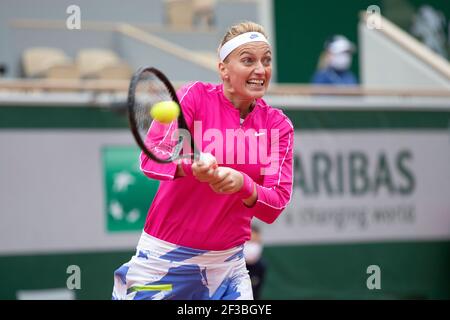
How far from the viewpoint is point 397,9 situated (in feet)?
38.5

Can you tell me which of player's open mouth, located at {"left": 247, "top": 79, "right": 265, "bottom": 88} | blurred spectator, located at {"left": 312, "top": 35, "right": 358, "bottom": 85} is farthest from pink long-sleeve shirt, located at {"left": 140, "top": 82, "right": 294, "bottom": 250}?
blurred spectator, located at {"left": 312, "top": 35, "right": 358, "bottom": 85}

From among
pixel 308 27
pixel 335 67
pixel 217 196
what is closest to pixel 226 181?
pixel 217 196

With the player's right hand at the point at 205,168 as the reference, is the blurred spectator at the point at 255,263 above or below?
below

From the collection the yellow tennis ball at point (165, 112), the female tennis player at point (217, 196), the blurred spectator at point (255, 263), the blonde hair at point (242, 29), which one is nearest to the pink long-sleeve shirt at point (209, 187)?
the female tennis player at point (217, 196)

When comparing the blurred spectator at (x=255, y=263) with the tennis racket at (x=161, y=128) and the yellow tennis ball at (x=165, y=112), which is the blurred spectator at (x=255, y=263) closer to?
the tennis racket at (x=161, y=128)

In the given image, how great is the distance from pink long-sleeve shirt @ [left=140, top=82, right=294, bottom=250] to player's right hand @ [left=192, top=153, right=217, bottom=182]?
0.36 m

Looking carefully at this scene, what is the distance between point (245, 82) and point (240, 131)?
0.71ft

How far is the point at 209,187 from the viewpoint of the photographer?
3.88 metres

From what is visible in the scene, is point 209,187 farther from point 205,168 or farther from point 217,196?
point 205,168

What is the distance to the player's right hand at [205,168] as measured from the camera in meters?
3.45

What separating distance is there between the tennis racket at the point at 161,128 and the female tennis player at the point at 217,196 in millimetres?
151

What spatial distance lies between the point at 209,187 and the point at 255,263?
12.6 feet

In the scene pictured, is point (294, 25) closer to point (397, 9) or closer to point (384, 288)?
point (397, 9)

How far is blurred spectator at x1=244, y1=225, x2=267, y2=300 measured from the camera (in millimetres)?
7613
